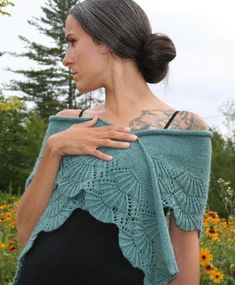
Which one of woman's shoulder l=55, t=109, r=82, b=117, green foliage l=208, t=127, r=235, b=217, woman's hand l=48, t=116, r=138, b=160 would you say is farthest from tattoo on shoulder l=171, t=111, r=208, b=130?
green foliage l=208, t=127, r=235, b=217

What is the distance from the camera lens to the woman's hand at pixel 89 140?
2326 millimetres

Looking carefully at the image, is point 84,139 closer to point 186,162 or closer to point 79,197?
point 79,197

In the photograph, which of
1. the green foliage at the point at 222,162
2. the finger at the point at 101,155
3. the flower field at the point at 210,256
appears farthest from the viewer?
the green foliage at the point at 222,162

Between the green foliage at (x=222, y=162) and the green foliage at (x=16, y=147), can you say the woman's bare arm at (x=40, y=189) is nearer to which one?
the green foliage at (x=222, y=162)

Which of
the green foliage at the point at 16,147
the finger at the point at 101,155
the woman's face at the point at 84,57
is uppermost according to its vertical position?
the woman's face at the point at 84,57

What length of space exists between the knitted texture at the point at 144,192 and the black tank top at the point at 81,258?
31 millimetres

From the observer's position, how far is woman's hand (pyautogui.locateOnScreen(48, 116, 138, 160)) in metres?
2.33

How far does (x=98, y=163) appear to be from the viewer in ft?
7.68

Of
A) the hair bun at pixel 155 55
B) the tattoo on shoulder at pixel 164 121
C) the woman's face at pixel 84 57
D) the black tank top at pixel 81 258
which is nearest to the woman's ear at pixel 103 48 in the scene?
the woman's face at pixel 84 57

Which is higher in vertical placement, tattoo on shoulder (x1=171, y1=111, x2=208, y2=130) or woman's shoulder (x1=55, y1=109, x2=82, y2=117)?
tattoo on shoulder (x1=171, y1=111, x2=208, y2=130)

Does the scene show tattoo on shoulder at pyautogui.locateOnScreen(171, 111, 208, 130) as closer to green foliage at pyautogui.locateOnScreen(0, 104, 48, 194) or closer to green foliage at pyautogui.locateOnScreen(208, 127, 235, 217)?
green foliage at pyautogui.locateOnScreen(208, 127, 235, 217)

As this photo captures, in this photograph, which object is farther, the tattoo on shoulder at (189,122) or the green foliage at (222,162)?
the green foliage at (222,162)

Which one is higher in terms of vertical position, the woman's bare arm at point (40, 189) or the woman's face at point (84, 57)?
the woman's face at point (84, 57)

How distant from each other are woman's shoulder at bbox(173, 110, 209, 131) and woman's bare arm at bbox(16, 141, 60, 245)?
48 centimetres
